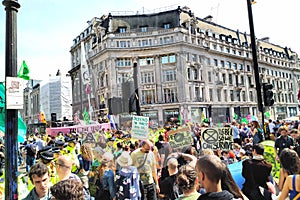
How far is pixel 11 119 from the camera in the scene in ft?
10.5

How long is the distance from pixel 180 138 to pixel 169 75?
36193 mm

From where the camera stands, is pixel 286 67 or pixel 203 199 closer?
pixel 203 199

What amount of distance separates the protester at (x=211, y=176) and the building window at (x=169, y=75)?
129ft

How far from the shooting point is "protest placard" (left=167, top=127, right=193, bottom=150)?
5867 millimetres

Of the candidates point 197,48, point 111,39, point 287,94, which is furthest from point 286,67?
point 111,39

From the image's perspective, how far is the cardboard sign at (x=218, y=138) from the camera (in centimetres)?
623

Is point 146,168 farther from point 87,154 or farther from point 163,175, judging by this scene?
point 87,154

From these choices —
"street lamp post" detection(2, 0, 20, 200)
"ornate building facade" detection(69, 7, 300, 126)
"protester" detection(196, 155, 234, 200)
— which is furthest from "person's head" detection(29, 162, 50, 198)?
"ornate building facade" detection(69, 7, 300, 126)

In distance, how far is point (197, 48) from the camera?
44.1 metres

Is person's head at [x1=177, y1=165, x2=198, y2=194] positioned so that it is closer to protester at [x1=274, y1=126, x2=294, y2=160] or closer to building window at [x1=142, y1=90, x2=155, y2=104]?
protester at [x1=274, y1=126, x2=294, y2=160]

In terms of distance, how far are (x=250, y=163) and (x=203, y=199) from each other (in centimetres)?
191

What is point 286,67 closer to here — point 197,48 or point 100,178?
point 197,48

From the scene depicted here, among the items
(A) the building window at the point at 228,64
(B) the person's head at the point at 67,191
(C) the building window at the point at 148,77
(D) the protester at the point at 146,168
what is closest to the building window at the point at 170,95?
(C) the building window at the point at 148,77

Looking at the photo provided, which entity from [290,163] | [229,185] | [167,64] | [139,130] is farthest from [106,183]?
[167,64]
